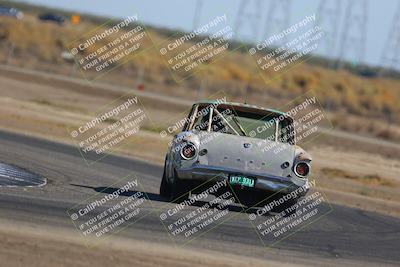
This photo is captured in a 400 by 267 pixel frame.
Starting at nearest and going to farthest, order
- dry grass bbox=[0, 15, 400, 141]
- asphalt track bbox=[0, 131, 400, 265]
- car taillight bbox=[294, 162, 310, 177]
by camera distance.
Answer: asphalt track bbox=[0, 131, 400, 265]
car taillight bbox=[294, 162, 310, 177]
dry grass bbox=[0, 15, 400, 141]

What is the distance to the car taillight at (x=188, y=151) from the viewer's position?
49.3 ft

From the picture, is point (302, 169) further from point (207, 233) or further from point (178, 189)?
point (207, 233)

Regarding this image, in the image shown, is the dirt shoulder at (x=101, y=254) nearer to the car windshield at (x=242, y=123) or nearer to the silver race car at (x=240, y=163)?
the silver race car at (x=240, y=163)

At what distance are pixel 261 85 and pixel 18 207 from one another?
2467 inches

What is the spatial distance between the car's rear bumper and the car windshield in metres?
0.91

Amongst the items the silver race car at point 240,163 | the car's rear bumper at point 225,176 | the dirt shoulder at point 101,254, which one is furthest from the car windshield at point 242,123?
the dirt shoulder at point 101,254

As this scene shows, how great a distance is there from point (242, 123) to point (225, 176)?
52.2 inches

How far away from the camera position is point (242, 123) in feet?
52.6

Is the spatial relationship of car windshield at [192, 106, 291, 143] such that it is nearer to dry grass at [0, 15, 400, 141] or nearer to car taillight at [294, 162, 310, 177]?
car taillight at [294, 162, 310, 177]

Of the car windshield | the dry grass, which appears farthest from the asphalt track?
the dry grass

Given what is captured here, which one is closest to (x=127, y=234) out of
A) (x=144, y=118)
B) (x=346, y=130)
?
(x=144, y=118)

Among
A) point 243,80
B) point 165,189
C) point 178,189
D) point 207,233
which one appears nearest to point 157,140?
point 165,189

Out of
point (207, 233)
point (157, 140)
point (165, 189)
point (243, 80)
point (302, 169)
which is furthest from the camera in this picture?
point (243, 80)

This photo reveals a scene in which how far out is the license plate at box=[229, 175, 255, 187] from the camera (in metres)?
14.9
